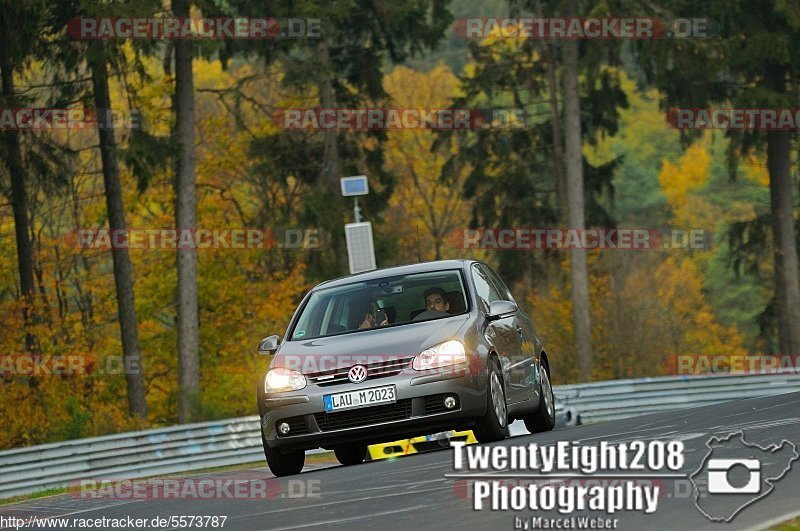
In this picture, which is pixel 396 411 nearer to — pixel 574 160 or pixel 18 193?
pixel 18 193

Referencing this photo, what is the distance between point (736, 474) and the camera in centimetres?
949

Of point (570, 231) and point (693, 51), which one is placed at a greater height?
point (693, 51)

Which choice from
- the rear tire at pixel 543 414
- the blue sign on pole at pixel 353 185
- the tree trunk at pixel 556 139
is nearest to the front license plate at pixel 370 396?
the rear tire at pixel 543 414

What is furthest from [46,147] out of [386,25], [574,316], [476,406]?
[476,406]

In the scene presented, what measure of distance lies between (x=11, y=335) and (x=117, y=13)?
12107mm

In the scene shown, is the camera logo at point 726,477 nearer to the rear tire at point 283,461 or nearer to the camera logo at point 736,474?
the camera logo at point 736,474

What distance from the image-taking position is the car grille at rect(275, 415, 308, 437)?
13461mm

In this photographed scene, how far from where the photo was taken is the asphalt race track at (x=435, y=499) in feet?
27.7

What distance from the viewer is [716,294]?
83062 millimetres

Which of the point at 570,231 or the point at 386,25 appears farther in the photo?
the point at 386,25

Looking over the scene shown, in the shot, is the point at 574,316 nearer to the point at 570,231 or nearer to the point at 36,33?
the point at 570,231

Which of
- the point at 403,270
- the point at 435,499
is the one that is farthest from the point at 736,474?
the point at 403,270

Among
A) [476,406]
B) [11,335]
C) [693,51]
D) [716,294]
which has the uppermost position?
[693,51]

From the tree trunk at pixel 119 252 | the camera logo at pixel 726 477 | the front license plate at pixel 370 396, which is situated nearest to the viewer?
the camera logo at pixel 726 477
